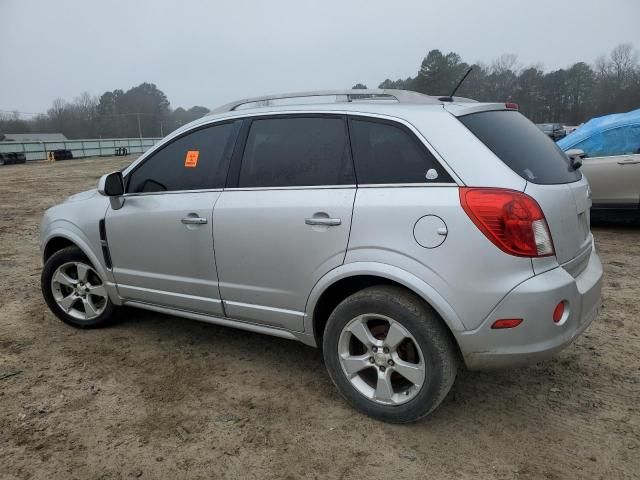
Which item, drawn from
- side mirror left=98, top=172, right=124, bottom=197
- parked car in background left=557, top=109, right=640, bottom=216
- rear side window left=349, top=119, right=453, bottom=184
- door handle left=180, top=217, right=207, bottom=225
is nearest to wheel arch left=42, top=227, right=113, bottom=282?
side mirror left=98, top=172, right=124, bottom=197

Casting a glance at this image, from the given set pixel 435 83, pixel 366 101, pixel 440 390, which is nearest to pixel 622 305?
pixel 440 390

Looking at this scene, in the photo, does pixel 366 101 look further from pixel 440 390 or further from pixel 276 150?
pixel 440 390

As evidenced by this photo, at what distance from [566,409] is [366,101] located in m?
2.15

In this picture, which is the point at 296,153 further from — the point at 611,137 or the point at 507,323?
the point at 611,137

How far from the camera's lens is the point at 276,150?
312cm

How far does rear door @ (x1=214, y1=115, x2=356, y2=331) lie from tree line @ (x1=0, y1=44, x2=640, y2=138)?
24.0 m

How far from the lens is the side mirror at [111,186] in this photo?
3.58 m

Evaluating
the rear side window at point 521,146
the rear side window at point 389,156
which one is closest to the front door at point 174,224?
the rear side window at point 389,156

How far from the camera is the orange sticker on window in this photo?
344 centimetres

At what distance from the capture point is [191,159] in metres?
3.46

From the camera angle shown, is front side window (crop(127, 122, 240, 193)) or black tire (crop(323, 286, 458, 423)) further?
front side window (crop(127, 122, 240, 193))

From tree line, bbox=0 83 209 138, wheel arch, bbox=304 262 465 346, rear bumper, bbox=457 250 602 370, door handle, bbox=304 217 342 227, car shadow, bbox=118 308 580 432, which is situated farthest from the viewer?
tree line, bbox=0 83 209 138

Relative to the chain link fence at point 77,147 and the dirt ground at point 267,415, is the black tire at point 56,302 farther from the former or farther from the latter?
the chain link fence at point 77,147

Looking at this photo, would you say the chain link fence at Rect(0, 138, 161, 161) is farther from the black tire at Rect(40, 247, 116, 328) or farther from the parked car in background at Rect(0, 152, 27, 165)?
the black tire at Rect(40, 247, 116, 328)
